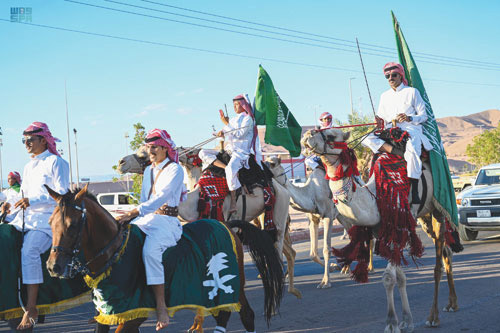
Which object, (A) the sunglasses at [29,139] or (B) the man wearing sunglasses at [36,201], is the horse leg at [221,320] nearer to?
(B) the man wearing sunglasses at [36,201]

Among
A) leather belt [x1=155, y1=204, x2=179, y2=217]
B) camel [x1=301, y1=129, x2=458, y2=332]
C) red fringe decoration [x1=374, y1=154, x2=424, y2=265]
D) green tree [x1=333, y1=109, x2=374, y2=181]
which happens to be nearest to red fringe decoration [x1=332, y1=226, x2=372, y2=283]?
camel [x1=301, y1=129, x2=458, y2=332]

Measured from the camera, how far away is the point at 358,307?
8273 millimetres

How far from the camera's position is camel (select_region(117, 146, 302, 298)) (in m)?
9.05

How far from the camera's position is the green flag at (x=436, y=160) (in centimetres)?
789

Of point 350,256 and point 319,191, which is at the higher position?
point 319,191

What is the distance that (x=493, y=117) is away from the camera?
7869 inches

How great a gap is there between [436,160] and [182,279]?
451cm

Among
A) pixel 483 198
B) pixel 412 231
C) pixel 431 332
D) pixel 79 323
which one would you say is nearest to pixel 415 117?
pixel 412 231

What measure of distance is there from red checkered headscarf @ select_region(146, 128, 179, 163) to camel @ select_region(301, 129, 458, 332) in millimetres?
2456

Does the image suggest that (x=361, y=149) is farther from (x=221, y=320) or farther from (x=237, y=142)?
(x=221, y=320)

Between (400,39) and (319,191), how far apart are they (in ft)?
11.9

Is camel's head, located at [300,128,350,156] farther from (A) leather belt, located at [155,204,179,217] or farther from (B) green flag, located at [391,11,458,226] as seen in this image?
(A) leather belt, located at [155,204,179,217]

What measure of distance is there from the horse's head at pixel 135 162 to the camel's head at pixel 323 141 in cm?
292

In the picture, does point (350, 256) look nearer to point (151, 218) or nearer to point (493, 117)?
point (151, 218)
